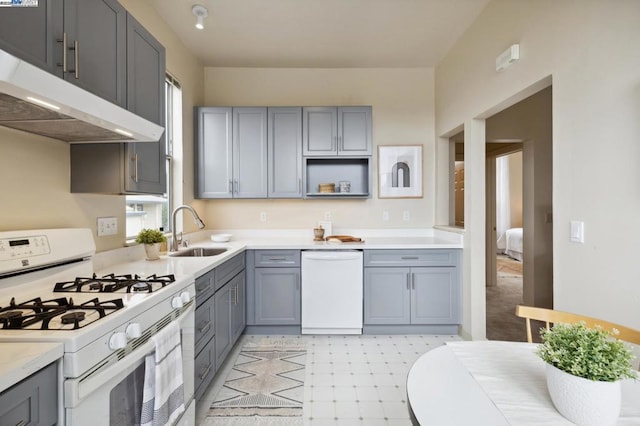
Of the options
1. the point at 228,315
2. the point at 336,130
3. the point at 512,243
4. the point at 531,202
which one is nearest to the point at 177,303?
the point at 228,315

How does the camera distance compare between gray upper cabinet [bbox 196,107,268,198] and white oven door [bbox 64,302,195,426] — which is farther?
gray upper cabinet [bbox 196,107,268,198]

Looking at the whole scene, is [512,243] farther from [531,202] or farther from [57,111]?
[57,111]

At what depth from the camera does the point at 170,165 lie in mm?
3045

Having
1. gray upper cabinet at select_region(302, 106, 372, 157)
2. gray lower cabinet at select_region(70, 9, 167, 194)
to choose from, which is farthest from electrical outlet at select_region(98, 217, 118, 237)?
gray upper cabinet at select_region(302, 106, 372, 157)

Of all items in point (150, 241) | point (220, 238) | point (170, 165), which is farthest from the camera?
point (220, 238)

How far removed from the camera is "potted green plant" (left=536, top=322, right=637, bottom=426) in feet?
2.35

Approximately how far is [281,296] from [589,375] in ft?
8.57

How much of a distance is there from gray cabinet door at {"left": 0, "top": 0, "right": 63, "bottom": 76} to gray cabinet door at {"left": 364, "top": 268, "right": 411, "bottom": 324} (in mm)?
2762

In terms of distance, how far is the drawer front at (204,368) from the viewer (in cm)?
188

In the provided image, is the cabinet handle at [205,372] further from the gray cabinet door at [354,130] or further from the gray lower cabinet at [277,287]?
the gray cabinet door at [354,130]

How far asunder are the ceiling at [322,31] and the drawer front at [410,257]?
7.09 ft

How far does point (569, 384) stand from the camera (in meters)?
0.75

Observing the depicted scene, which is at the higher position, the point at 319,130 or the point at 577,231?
the point at 319,130

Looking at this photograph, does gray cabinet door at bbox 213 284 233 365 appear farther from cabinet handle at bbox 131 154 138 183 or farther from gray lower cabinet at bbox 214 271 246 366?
cabinet handle at bbox 131 154 138 183
